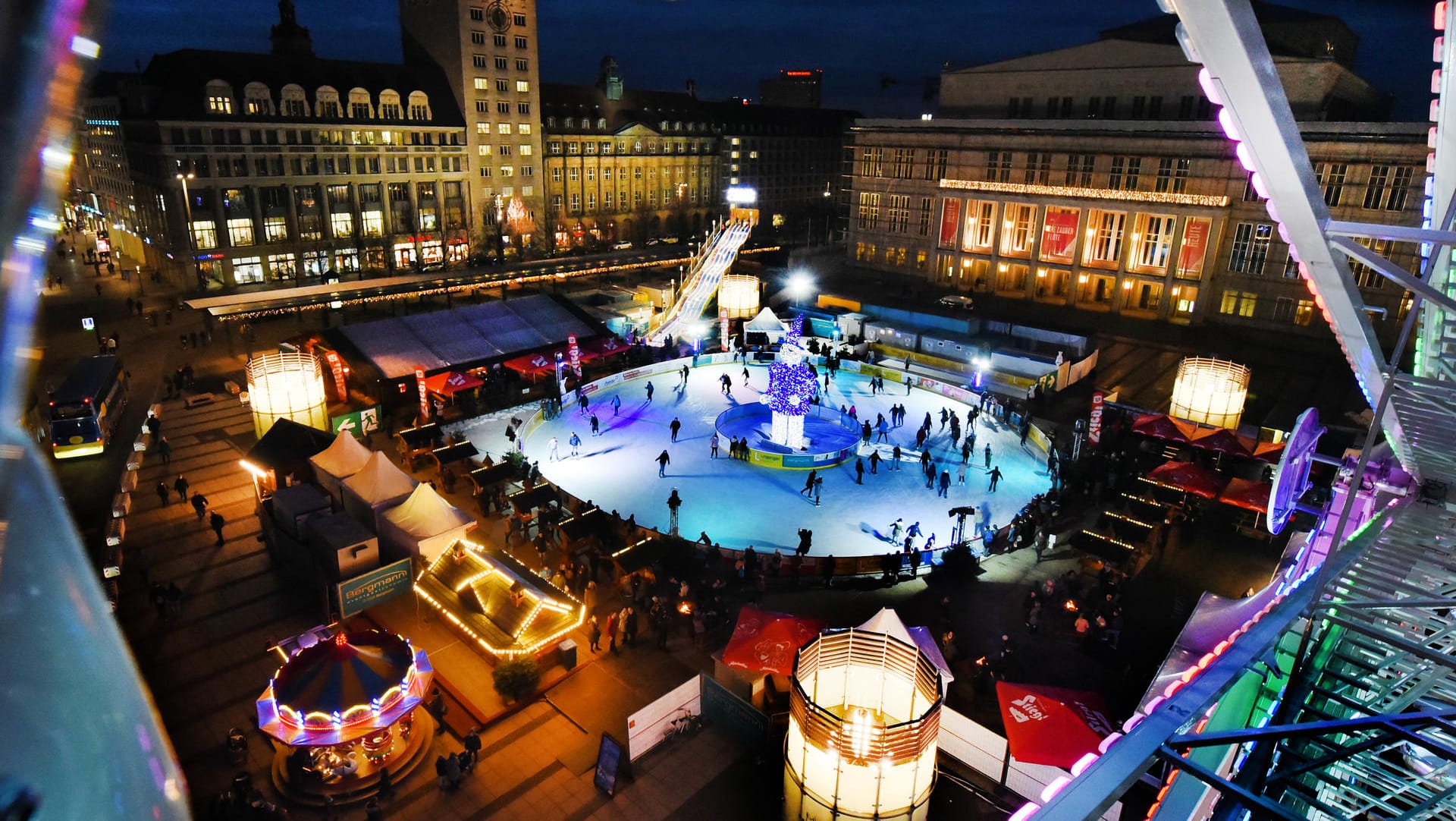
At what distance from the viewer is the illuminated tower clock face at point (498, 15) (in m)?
65.0

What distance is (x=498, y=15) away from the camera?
6556 cm

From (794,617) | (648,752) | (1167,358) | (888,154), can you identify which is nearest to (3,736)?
(648,752)

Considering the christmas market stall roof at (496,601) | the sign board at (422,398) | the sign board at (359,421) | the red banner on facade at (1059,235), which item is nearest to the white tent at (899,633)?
the christmas market stall roof at (496,601)

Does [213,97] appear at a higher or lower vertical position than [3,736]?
higher

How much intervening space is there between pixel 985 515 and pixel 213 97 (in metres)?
56.5

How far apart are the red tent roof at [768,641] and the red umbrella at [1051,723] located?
146 inches

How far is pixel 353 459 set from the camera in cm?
2205

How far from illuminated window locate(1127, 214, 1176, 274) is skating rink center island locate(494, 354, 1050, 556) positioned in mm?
21366

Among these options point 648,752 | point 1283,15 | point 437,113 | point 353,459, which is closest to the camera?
point 648,752

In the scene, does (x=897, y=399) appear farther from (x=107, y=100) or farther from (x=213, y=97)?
(x=107, y=100)

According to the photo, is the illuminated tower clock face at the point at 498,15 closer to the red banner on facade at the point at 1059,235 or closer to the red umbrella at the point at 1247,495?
the red banner on facade at the point at 1059,235

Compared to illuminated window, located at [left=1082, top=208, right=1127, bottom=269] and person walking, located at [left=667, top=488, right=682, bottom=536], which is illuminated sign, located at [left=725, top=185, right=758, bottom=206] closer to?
illuminated window, located at [left=1082, top=208, right=1127, bottom=269]

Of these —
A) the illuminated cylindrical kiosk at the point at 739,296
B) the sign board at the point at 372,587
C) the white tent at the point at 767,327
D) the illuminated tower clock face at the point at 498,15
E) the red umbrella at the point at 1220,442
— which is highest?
the illuminated tower clock face at the point at 498,15

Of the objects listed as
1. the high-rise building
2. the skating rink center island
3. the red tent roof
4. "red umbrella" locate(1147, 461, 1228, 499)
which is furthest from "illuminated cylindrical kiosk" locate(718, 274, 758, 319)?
the high-rise building
